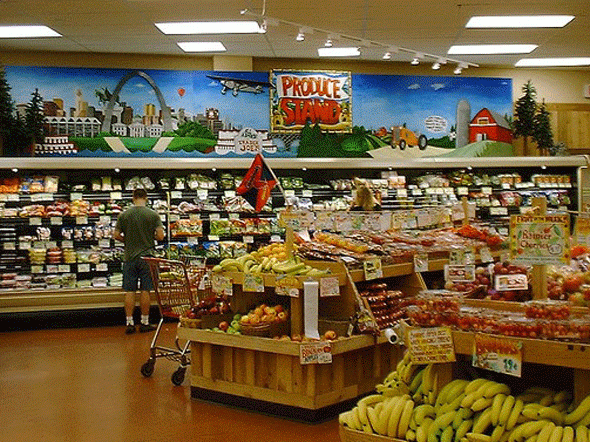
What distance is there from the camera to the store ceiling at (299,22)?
25.8 ft

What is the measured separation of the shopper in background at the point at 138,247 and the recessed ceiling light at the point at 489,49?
4.75 metres

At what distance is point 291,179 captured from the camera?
1039cm

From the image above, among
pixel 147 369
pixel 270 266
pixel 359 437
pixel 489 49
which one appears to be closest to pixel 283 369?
pixel 270 266

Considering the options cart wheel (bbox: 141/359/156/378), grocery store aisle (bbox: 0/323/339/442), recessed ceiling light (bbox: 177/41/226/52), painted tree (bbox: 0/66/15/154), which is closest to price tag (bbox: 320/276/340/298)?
grocery store aisle (bbox: 0/323/339/442)

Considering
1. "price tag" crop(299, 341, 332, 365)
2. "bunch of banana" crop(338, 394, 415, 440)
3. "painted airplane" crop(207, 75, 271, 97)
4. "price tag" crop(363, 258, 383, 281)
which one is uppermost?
"painted airplane" crop(207, 75, 271, 97)

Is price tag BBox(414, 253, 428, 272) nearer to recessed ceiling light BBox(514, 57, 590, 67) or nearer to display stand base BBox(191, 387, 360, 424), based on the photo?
display stand base BBox(191, 387, 360, 424)

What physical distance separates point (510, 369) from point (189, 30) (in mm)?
7053

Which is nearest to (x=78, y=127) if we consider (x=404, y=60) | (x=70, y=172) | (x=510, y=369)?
(x=70, y=172)

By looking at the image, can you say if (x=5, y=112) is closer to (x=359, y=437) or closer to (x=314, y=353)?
(x=314, y=353)

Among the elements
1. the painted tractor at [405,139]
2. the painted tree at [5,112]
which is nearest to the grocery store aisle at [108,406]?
the painted tree at [5,112]

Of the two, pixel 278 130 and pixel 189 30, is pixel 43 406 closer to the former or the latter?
pixel 189 30

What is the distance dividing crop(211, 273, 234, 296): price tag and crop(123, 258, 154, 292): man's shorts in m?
3.43

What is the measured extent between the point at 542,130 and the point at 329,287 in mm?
6993

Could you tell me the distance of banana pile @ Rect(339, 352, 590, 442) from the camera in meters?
2.81
